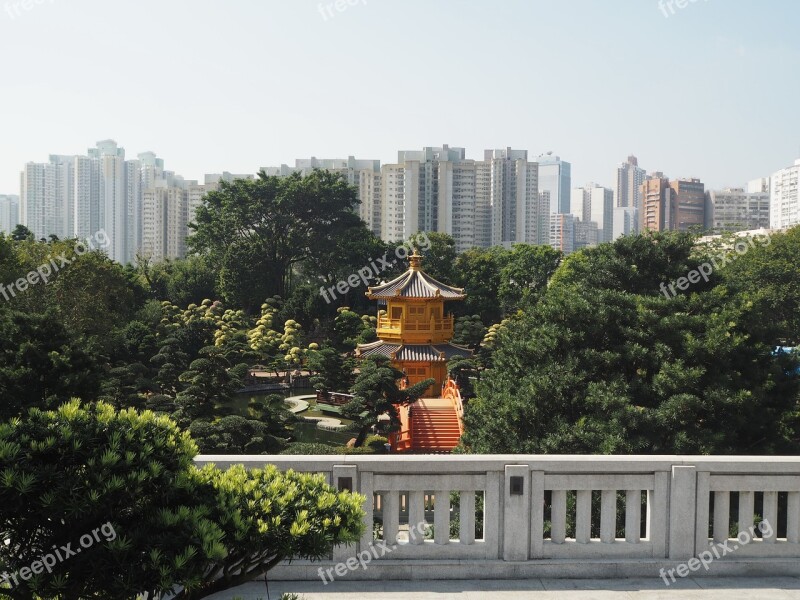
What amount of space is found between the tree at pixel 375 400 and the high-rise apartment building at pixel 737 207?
73038mm

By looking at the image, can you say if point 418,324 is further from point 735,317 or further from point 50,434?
point 50,434

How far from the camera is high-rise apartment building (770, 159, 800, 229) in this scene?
76.7m

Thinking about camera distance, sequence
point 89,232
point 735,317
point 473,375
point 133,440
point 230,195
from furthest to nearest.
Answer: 1. point 89,232
2. point 230,195
3. point 473,375
4. point 735,317
5. point 133,440

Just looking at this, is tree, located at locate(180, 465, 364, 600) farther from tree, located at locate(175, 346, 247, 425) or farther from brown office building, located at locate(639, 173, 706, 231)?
brown office building, located at locate(639, 173, 706, 231)

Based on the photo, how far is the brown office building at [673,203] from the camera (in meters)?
81.4

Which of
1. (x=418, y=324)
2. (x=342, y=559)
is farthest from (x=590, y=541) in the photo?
(x=418, y=324)

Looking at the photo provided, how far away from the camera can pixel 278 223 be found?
1809 inches

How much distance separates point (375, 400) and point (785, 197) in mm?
72098

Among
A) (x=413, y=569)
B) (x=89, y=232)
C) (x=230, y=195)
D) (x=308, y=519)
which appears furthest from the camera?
(x=89, y=232)

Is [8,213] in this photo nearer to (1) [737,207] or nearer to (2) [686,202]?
(2) [686,202]

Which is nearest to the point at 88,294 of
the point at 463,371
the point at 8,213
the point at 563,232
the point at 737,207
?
the point at 463,371

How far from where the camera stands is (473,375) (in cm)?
2917

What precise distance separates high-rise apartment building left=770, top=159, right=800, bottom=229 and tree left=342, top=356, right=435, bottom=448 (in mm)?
61991

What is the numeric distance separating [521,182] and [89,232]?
36.1m
